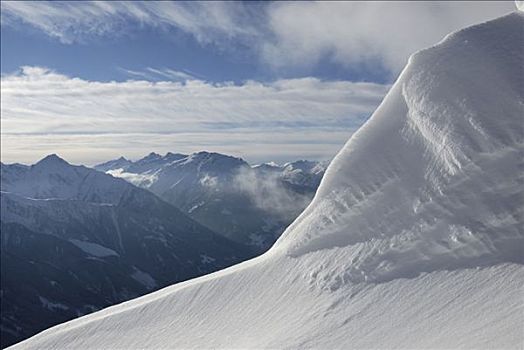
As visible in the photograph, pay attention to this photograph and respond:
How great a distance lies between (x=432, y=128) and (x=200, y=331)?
11935mm

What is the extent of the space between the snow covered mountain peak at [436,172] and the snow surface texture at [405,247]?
0.04 metres

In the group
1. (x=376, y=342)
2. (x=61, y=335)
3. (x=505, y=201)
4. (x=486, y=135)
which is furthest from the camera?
(x=61, y=335)

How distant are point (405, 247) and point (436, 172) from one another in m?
3.04

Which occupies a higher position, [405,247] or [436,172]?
[436,172]

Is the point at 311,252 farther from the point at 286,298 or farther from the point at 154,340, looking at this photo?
the point at 154,340

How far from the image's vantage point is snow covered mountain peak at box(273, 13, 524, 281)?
16594mm

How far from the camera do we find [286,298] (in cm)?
1886

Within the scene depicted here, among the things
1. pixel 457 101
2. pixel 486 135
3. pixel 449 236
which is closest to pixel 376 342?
pixel 449 236

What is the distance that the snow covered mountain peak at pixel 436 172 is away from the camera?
1659 cm

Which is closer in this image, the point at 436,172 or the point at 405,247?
the point at 405,247

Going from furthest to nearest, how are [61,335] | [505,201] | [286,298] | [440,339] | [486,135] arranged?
[61,335] → [286,298] → [486,135] → [505,201] → [440,339]

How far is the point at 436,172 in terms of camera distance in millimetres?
18219

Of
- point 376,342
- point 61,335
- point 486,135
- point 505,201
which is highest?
point 486,135

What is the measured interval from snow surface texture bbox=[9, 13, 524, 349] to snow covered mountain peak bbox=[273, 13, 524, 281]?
45mm
